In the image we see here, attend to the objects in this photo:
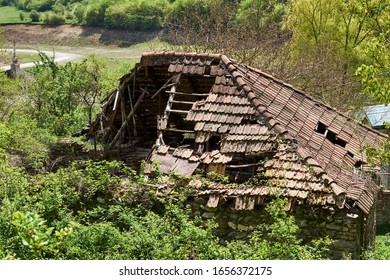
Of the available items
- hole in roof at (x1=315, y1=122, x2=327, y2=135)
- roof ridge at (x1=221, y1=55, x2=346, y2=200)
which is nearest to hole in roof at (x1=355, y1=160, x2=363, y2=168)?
hole in roof at (x1=315, y1=122, x2=327, y2=135)

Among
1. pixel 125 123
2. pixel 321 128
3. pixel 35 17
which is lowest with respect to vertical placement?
pixel 35 17

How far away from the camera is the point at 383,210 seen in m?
20.2

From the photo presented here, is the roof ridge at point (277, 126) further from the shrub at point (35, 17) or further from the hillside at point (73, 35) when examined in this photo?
the shrub at point (35, 17)

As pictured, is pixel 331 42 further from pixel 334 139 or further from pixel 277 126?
pixel 277 126

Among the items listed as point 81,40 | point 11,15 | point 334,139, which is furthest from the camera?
point 11,15

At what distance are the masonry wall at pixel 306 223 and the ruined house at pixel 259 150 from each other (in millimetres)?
18

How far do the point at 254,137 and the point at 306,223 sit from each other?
2100 mm

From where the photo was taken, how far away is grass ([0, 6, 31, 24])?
7662cm

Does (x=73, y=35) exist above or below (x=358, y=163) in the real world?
below

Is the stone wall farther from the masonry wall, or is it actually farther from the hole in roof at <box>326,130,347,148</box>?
the masonry wall

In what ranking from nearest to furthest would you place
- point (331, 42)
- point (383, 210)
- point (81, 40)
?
point (383, 210)
point (331, 42)
point (81, 40)

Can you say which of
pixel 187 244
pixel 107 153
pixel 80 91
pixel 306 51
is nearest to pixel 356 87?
pixel 306 51

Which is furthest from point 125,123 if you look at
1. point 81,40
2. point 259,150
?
point 81,40

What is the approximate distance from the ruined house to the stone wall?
16.3 ft
